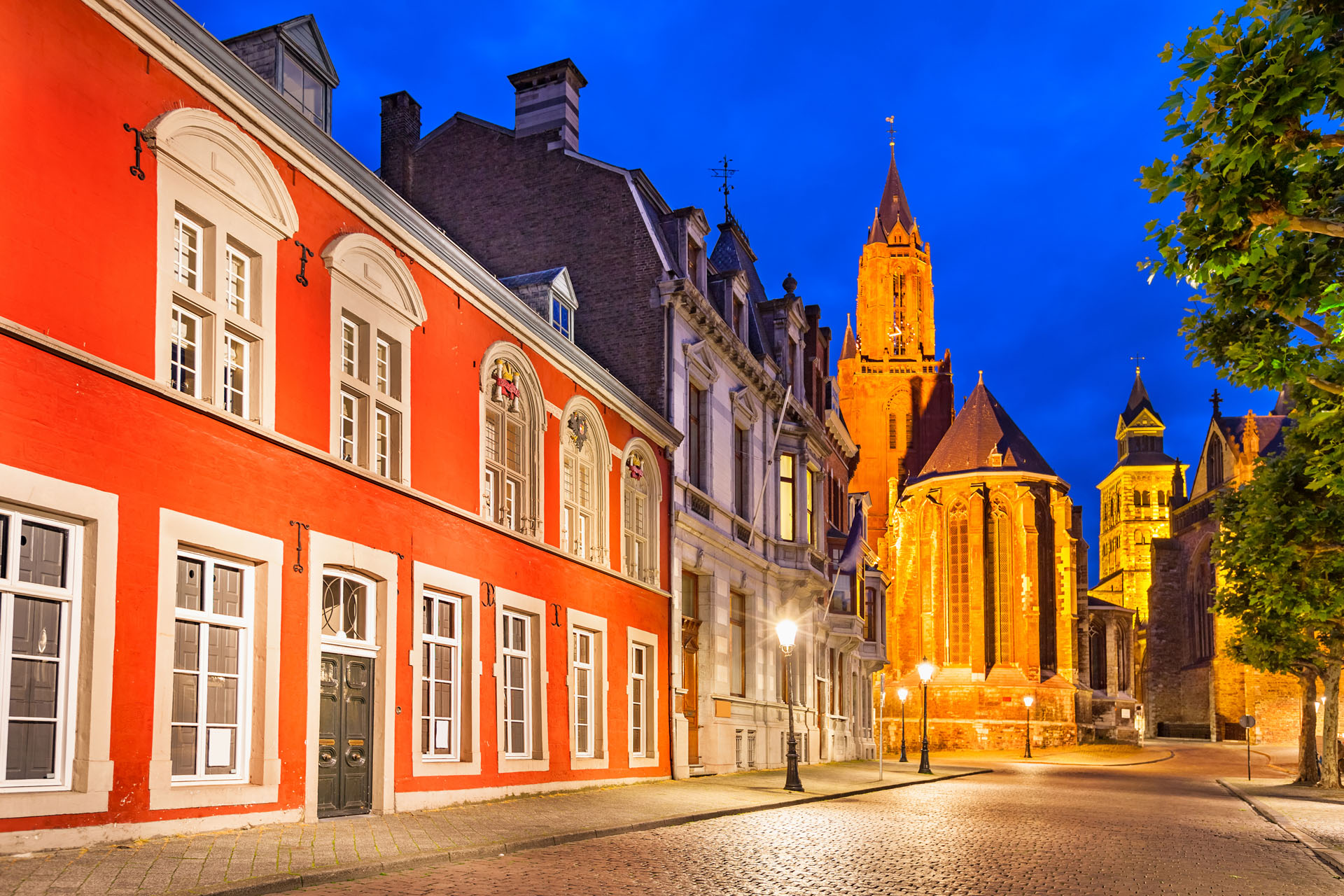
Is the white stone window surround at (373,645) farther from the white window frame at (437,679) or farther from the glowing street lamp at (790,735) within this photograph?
the glowing street lamp at (790,735)

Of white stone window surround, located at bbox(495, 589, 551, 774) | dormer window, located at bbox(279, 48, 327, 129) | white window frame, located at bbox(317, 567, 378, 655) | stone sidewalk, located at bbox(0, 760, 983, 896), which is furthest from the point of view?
white stone window surround, located at bbox(495, 589, 551, 774)

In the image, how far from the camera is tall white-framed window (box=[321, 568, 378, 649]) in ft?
47.9

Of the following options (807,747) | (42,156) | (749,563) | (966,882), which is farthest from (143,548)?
(807,747)

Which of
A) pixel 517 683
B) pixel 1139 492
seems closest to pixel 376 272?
pixel 517 683

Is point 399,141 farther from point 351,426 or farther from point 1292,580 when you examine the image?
point 1292,580

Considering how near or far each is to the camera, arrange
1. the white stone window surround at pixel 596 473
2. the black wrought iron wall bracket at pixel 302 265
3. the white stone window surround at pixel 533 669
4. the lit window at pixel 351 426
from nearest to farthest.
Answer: the black wrought iron wall bracket at pixel 302 265, the lit window at pixel 351 426, the white stone window surround at pixel 533 669, the white stone window surround at pixel 596 473

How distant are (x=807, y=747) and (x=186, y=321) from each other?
27.2m

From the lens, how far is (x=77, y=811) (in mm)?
10109

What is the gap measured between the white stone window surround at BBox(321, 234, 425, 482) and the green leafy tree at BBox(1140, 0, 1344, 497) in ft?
30.0

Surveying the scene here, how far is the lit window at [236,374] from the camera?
42.4 ft

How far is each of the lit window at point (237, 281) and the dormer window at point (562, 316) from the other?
12204 mm

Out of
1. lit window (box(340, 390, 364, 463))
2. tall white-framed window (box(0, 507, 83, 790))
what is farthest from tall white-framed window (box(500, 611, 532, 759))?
tall white-framed window (box(0, 507, 83, 790))

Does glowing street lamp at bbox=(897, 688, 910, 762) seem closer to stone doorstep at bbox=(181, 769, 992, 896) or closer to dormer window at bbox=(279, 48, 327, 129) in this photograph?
stone doorstep at bbox=(181, 769, 992, 896)

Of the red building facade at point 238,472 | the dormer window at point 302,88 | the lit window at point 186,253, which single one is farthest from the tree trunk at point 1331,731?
the lit window at point 186,253
